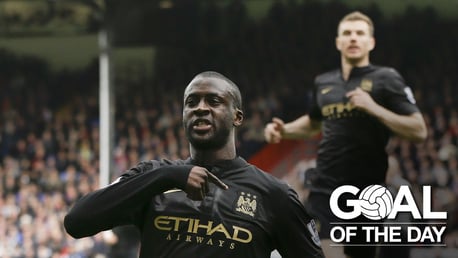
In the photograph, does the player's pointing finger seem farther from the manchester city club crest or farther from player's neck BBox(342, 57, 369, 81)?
player's neck BBox(342, 57, 369, 81)

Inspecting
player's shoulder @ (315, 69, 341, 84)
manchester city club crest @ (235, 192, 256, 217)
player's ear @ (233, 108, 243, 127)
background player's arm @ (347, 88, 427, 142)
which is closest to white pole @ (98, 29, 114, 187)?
player's shoulder @ (315, 69, 341, 84)

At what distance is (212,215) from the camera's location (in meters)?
3.56

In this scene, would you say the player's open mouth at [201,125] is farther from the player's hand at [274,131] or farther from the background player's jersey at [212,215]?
the player's hand at [274,131]

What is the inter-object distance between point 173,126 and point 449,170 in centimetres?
563

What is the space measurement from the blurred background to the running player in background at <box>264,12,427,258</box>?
225 inches

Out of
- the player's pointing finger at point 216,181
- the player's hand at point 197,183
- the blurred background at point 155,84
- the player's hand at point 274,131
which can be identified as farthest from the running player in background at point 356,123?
the blurred background at point 155,84

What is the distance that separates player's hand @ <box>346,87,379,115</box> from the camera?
607 cm

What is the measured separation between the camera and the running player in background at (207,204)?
349 cm

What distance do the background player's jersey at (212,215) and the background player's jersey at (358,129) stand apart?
2.68m

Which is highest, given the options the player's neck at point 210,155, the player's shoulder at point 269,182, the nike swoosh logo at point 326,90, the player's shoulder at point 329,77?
the player's shoulder at point 329,77

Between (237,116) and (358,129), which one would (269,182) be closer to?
(237,116)

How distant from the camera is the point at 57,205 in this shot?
1616 cm

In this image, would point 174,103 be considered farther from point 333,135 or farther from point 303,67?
point 333,135

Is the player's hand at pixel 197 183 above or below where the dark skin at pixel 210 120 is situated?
below
